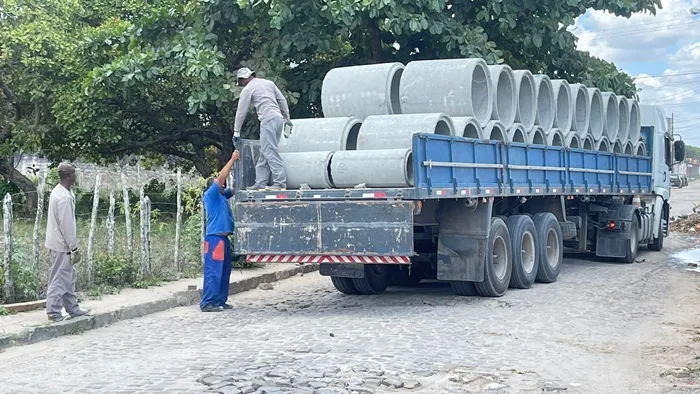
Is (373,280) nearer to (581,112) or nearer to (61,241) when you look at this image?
(61,241)

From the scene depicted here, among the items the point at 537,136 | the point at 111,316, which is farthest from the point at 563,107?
the point at 111,316

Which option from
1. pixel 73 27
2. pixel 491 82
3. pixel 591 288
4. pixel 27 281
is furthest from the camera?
pixel 73 27

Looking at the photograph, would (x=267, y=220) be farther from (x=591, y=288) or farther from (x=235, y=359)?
(x=591, y=288)

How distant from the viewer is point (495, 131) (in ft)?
35.9

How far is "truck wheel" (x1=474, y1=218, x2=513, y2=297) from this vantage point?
32.9 ft

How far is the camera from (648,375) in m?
6.63

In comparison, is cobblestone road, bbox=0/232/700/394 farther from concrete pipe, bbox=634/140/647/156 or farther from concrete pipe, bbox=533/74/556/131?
concrete pipe, bbox=634/140/647/156

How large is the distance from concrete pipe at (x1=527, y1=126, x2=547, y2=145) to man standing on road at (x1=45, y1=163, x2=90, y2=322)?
6.43m

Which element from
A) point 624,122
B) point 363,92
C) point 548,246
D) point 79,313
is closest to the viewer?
point 79,313

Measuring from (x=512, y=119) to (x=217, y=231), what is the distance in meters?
4.40

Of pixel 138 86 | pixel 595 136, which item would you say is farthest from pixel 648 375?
pixel 138 86

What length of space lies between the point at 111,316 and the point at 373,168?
3.19 m

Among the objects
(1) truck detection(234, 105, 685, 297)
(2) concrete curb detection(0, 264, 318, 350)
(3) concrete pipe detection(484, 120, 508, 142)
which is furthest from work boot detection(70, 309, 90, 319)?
(3) concrete pipe detection(484, 120, 508, 142)

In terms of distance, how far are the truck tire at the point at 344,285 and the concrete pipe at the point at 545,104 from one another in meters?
3.84
